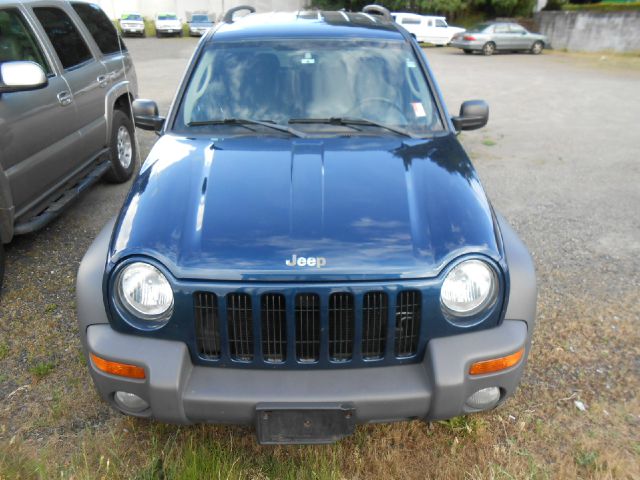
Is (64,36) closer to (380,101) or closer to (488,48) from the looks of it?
(380,101)

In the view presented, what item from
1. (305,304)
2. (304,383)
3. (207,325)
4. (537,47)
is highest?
(305,304)

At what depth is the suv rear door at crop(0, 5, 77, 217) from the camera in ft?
13.3

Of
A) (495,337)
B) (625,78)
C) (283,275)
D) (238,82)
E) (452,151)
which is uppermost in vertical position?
(238,82)

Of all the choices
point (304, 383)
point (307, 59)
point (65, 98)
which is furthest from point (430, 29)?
point (304, 383)

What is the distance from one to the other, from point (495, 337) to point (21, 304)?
3.34 metres

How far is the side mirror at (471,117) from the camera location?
392 cm

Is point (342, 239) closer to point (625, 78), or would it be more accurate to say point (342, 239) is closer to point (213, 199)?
point (213, 199)

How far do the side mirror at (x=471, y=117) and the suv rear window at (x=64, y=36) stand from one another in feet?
11.6

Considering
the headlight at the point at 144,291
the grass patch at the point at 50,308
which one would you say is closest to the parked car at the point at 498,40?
the grass patch at the point at 50,308

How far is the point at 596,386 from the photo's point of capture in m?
3.26

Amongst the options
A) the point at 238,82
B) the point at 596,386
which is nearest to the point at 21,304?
the point at 238,82

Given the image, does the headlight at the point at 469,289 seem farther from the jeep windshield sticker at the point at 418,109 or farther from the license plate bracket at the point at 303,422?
the jeep windshield sticker at the point at 418,109

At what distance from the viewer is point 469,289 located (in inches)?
93.7

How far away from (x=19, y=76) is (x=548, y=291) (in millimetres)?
4075
